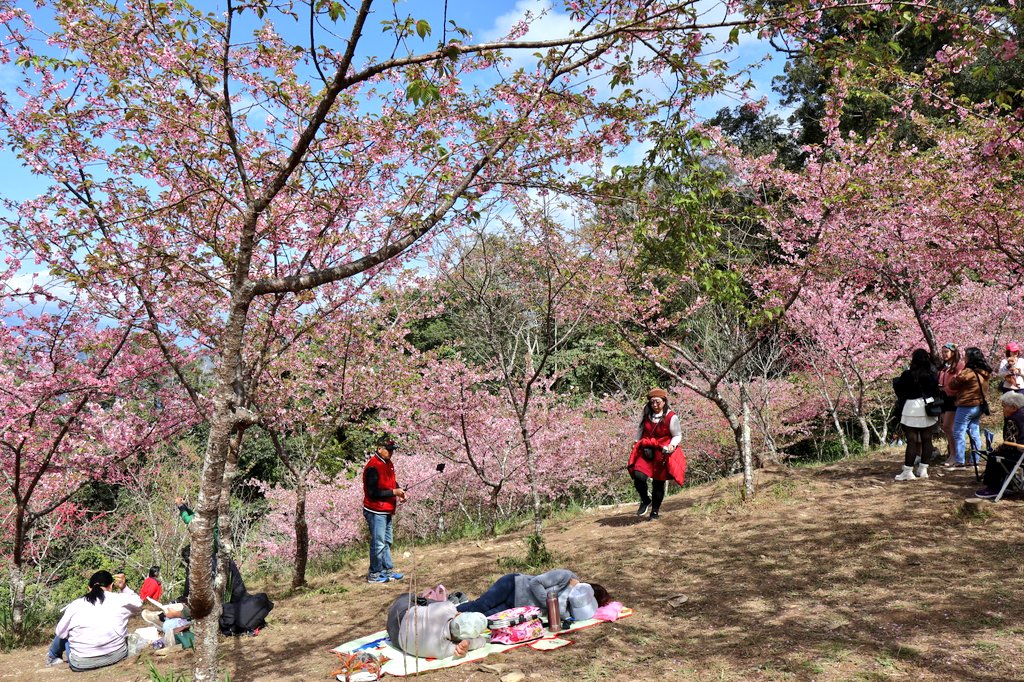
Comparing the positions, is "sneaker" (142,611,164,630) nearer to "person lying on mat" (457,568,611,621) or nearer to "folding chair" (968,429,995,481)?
"person lying on mat" (457,568,611,621)

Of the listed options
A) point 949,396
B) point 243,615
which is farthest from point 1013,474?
point 243,615

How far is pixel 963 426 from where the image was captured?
27.9 ft

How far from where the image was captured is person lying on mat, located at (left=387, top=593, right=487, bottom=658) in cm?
512

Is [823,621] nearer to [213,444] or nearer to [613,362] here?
[213,444]

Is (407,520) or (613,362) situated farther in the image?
(613,362)

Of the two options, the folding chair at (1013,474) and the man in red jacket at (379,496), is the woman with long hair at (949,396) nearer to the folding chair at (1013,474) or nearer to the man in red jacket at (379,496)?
the folding chair at (1013,474)

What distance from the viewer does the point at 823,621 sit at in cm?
493

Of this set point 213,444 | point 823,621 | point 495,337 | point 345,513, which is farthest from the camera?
point 345,513

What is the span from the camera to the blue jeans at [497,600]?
5648mm

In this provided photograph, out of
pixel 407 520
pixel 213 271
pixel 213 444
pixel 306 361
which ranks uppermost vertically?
pixel 213 271

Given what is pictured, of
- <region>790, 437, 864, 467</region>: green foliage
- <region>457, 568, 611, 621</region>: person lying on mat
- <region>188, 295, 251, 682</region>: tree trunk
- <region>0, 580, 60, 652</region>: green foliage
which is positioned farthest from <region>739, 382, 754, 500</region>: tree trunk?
<region>0, 580, 60, 652</region>: green foliage

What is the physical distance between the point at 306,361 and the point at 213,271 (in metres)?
2.44

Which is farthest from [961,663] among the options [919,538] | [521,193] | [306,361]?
[306,361]

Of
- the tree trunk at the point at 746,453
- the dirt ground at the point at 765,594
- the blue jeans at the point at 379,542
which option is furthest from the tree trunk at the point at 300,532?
the tree trunk at the point at 746,453
